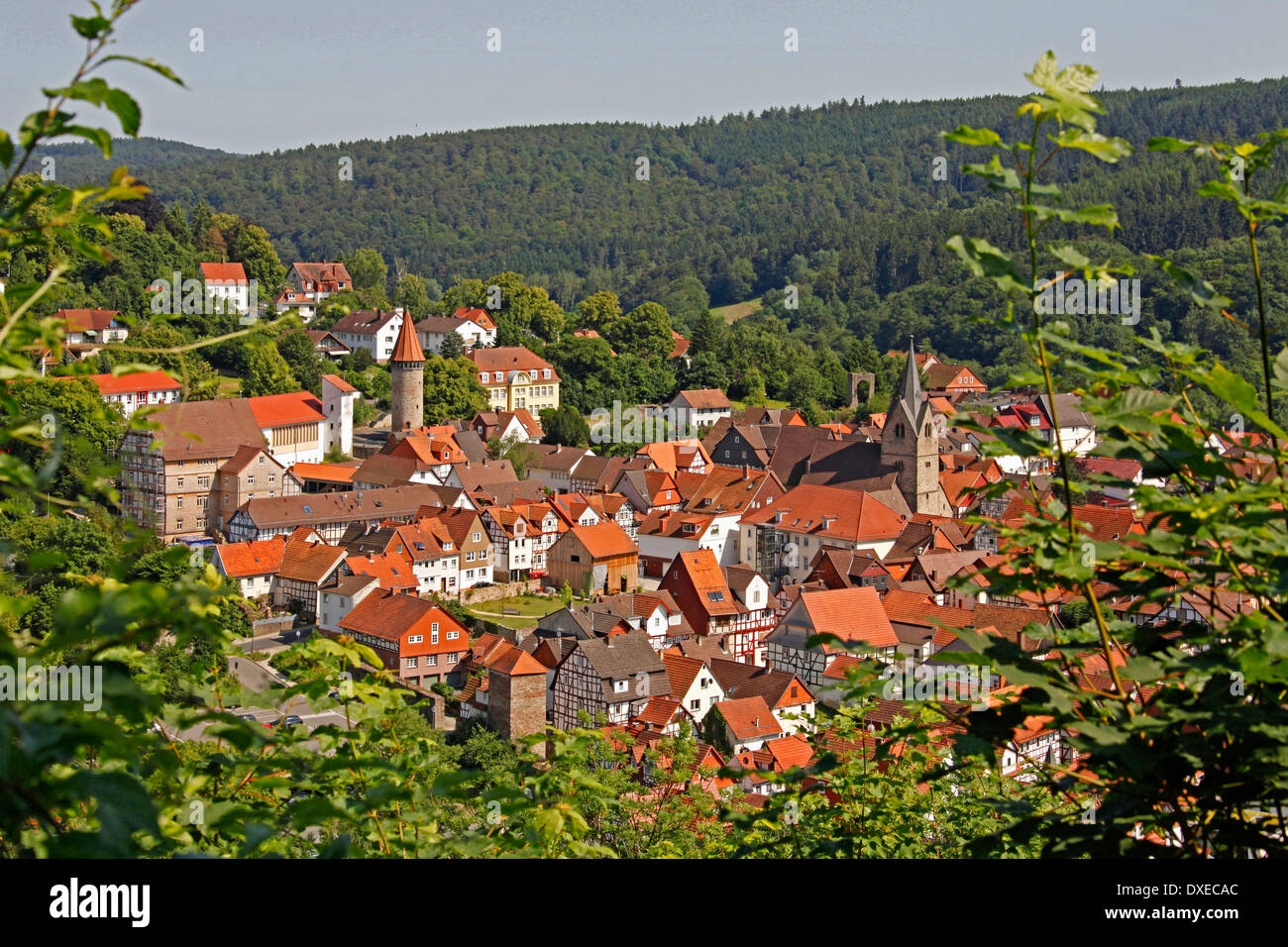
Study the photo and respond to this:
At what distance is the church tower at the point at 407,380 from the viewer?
51.9 m

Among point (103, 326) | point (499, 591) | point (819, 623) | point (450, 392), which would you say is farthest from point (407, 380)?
point (819, 623)

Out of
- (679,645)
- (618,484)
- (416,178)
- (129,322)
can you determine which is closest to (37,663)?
(679,645)

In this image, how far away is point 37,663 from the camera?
7.97 ft

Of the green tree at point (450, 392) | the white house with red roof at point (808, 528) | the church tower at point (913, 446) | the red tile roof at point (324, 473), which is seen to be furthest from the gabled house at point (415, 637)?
the green tree at point (450, 392)

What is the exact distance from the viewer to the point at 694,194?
165125mm

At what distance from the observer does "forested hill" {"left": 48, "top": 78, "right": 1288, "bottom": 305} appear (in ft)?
356

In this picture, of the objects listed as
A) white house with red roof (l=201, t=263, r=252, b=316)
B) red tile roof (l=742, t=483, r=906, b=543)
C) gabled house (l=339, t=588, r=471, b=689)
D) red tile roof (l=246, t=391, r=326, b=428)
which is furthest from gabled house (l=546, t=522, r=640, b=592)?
white house with red roof (l=201, t=263, r=252, b=316)

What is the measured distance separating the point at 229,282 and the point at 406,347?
60.8ft

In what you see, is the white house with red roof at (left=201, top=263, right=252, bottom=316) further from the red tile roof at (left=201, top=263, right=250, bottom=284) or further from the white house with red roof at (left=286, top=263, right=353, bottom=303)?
the white house with red roof at (left=286, top=263, right=353, bottom=303)

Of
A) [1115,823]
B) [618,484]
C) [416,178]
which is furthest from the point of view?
[416,178]

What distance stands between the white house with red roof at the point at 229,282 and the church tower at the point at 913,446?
112 ft

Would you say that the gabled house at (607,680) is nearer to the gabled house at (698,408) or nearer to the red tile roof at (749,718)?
the red tile roof at (749,718)
